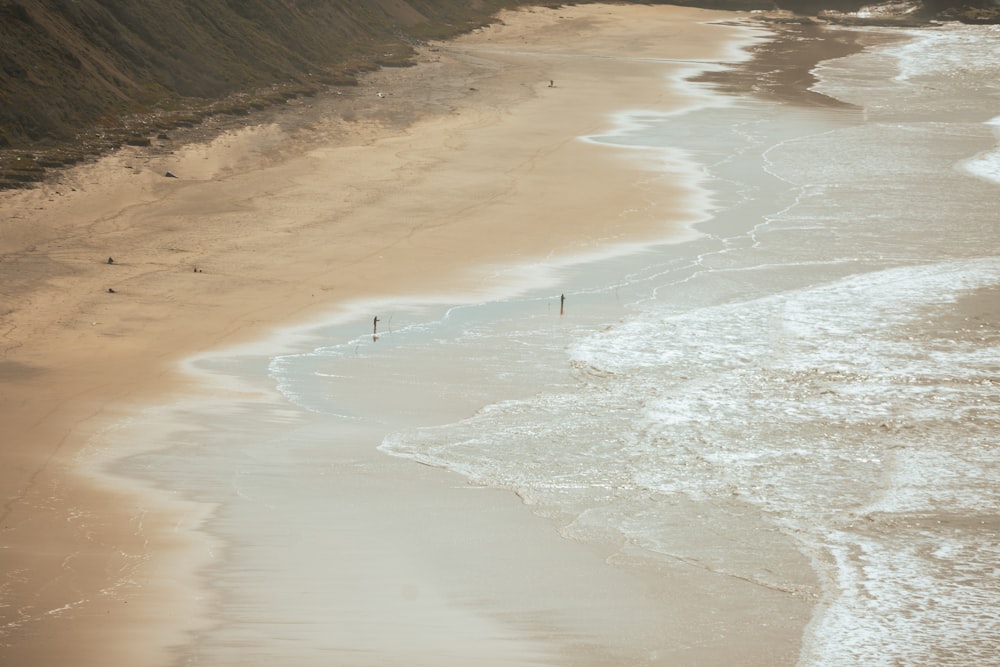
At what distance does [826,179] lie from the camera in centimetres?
1880

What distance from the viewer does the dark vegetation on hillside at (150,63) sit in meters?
19.0

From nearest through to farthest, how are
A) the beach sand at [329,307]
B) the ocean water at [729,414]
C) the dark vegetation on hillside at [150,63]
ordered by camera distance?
1. the beach sand at [329,307]
2. the ocean water at [729,414]
3. the dark vegetation on hillside at [150,63]

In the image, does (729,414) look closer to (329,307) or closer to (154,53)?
(329,307)

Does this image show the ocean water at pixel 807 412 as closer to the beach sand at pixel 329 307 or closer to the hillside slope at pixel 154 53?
the beach sand at pixel 329 307

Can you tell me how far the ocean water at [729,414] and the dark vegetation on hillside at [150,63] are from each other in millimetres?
8064

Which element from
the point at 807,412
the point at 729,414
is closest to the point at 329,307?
the point at 729,414

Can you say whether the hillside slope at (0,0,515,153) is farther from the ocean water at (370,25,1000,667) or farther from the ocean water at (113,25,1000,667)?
the ocean water at (370,25,1000,667)

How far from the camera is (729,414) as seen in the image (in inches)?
375

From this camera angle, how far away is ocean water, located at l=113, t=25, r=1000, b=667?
7.11 metres

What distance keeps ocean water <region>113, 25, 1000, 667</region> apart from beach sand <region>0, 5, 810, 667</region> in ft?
0.91

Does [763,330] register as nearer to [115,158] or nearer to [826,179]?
[826,179]

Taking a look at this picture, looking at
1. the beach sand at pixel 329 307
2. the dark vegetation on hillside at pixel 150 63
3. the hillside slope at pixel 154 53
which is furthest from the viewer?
the hillside slope at pixel 154 53

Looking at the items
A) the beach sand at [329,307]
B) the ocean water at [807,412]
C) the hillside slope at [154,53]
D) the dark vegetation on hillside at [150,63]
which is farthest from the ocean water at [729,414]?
the hillside slope at [154,53]

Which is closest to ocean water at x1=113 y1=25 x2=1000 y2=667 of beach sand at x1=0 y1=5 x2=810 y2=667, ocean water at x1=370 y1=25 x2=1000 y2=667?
ocean water at x1=370 y1=25 x2=1000 y2=667
